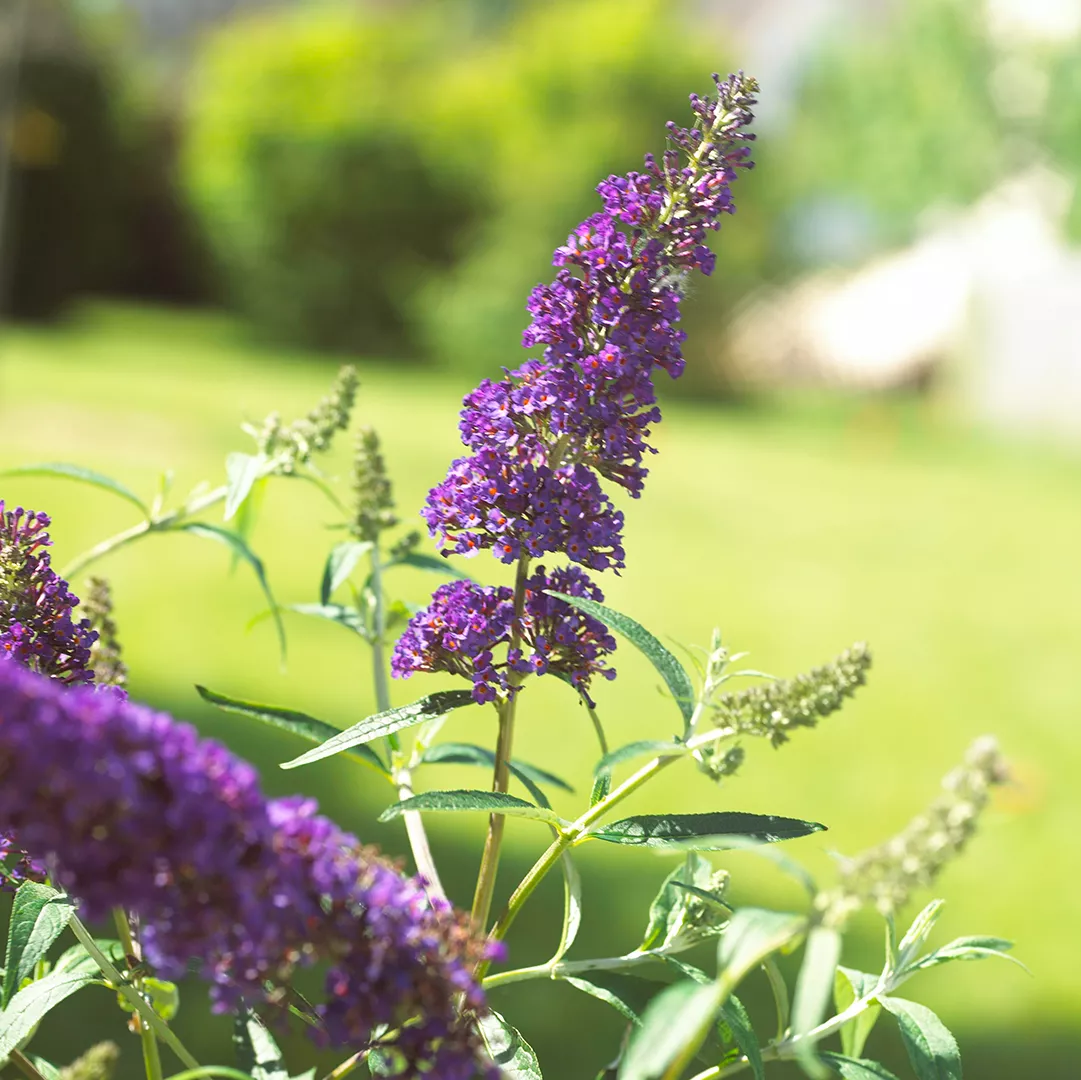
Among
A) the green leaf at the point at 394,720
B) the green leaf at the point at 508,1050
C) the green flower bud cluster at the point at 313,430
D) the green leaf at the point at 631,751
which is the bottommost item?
the green leaf at the point at 508,1050

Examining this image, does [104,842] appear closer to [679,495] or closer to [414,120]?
[679,495]

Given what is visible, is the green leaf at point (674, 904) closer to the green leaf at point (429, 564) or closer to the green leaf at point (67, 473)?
the green leaf at point (429, 564)

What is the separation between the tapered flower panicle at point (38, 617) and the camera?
0.72 metres

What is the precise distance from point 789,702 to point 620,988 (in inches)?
8.4

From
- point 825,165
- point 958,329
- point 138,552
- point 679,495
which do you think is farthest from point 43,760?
point 825,165

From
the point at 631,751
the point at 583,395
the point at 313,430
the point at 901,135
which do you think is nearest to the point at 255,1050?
the point at 631,751

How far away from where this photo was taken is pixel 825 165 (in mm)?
12344

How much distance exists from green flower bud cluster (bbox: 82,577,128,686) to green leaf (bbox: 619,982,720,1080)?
48cm

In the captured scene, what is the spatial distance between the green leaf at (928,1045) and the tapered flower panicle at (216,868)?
0.34 m

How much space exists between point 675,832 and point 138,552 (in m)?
4.11

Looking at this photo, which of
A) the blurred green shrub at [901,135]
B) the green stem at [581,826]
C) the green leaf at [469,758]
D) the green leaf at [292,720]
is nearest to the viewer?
the green stem at [581,826]

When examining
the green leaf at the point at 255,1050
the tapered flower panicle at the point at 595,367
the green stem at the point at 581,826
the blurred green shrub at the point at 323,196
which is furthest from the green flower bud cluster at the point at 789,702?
the blurred green shrub at the point at 323,196

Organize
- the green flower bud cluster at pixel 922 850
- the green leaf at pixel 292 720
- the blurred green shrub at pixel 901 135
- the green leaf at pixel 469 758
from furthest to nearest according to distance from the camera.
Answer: the blurred green shrub at pixel 901 135
the green leaf at pixel 469 758
the green leaf at pixel 292 720
the green flower bud cluster at pixel 922 850

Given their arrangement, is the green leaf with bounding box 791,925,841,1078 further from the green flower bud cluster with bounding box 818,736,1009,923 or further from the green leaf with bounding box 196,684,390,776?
the green leaf with bounding box 196,684,390,776
